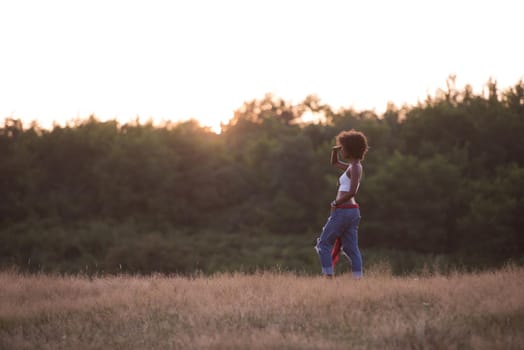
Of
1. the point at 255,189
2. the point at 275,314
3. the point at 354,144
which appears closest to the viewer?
the point at 275,314

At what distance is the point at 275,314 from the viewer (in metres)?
→ 6.77

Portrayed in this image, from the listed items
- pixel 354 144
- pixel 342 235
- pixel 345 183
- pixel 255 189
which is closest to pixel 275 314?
pixel 342 235

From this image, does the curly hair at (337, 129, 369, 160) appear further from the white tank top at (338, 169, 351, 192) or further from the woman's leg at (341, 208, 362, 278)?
the woman's leg at (341, 208, 362, 278)

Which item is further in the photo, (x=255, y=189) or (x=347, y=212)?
(x=255, y=189)

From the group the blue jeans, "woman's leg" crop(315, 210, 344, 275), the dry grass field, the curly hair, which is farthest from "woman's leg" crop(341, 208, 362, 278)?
the curly hair

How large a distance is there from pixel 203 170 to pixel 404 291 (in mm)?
43039

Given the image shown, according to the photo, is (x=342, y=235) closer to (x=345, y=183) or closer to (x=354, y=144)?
(x=345, y=183)

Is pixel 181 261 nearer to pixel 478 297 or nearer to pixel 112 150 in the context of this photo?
pixel 112 150

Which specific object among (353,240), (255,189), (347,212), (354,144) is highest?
(354,144)

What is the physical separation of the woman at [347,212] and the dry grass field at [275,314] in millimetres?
439

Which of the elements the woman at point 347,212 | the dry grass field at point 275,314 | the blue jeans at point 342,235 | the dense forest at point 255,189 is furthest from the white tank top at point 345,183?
the dense forest at point 255,189

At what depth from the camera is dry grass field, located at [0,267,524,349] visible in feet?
18.8

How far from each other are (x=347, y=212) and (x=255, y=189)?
4216 centimetres

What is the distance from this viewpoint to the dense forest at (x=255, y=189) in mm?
38562
